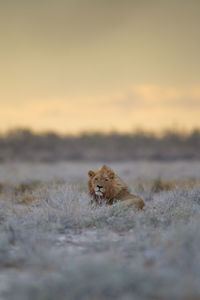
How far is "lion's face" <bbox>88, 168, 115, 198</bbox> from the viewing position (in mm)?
7388

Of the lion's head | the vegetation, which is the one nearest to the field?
the lion's head

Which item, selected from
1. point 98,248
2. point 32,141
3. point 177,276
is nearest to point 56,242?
point 98,248

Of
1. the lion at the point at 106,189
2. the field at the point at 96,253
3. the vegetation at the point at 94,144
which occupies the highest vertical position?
the vegetation at the point at 94,144

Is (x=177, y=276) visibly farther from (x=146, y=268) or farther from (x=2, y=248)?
(x=2, y=248)

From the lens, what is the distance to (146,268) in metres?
3.81

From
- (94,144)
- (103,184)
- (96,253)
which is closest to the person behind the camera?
(96,253)

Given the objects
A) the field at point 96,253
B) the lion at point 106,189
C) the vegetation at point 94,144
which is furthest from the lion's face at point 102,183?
the vegetation at point 94,144

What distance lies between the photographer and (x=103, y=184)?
7391mm

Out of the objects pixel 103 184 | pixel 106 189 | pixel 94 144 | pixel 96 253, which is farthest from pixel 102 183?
pixel 94 144

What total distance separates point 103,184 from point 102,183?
0.03m

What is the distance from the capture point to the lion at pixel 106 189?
7391 millimetres

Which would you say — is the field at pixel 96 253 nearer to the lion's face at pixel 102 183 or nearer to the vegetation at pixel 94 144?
the lion's face at pixel 102 183

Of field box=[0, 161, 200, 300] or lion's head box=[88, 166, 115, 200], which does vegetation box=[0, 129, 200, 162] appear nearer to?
lion's head box=[88, 166, 115, 200]

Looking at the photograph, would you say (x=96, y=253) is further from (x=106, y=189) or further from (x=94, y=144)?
(x=94, y=144)
